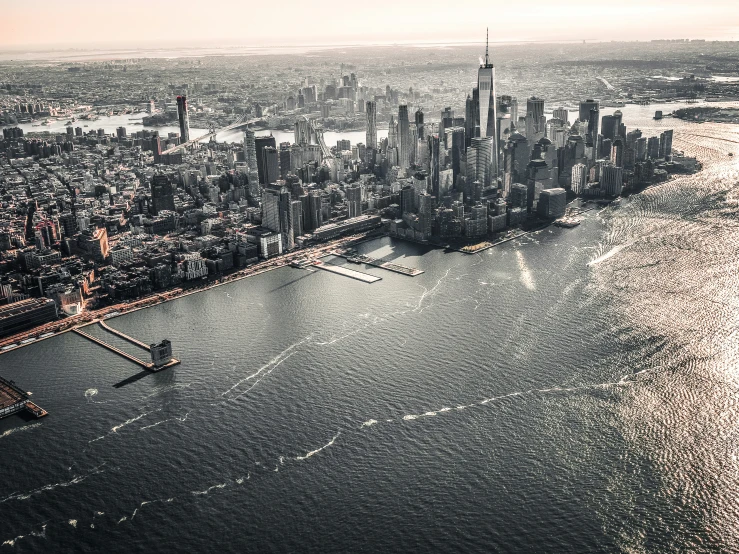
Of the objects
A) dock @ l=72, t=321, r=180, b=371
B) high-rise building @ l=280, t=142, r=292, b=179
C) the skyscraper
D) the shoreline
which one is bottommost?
dock @ l=72, t=321, r=180, b=371

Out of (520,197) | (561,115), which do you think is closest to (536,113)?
(561,115)

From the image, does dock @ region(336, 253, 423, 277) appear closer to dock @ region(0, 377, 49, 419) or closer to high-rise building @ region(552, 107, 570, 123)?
dock @ region(0, 377, 49, 419)

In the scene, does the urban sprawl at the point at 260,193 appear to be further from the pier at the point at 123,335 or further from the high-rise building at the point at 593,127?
the pier at the point at 123,335

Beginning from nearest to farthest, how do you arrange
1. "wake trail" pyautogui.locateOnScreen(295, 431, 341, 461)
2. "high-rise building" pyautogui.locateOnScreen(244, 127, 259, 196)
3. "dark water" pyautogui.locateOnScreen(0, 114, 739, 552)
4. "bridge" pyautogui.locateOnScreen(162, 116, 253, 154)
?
"dark water" pyautogui.locateOnScreen(0, 114, 739, 552), "wake trail" pyautogui.locateOnScreen(295, 431, 341, 461), "high-rise building" pyautogui.locateOnScreen(244, 127, 259, 196), "bridge" pyautogui.locateOnScreen(162, 116, 253, 154)

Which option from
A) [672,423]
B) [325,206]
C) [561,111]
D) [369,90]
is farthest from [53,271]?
[369,90]

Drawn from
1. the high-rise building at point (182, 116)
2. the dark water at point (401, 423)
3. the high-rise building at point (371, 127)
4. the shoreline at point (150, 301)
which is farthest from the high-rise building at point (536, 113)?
the high-rise building at point (182, 116)

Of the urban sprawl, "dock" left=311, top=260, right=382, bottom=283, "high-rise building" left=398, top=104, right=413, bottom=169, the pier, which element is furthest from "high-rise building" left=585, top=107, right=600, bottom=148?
the pier
